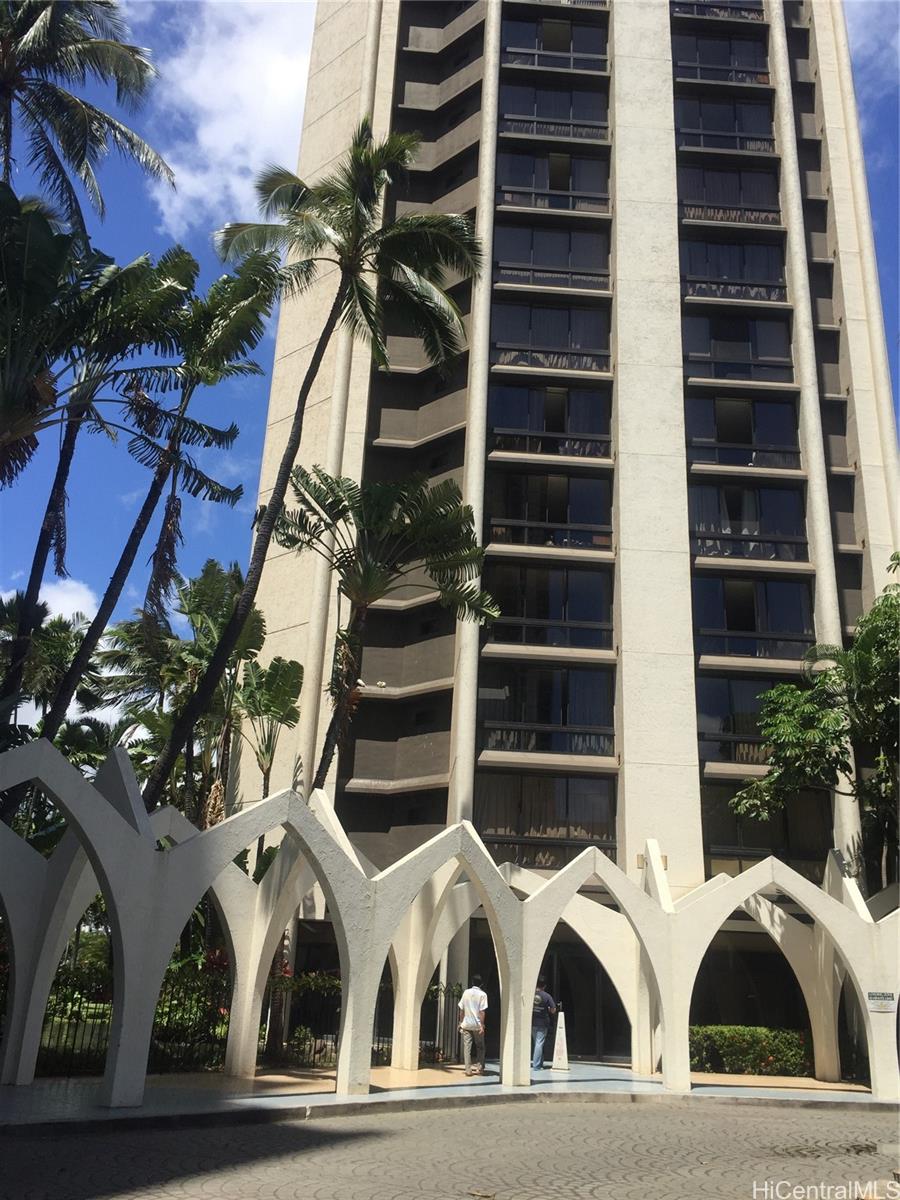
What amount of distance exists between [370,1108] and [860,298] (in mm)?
32098

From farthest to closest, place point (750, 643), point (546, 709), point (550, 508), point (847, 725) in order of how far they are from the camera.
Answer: point (550, 508), point (750, 643), point (546, 709), point (847, 725)

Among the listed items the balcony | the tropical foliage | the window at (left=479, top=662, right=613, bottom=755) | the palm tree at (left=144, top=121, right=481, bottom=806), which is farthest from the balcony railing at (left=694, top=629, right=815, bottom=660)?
the balcony

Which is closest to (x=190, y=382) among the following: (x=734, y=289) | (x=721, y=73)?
(x=734, y=289)

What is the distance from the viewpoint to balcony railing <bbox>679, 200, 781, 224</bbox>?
119 feet

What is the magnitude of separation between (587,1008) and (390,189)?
→ 29.3 meters

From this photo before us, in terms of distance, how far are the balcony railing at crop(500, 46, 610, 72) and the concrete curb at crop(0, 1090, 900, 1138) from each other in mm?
35448

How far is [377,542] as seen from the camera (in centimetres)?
2272

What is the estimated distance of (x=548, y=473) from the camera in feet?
108

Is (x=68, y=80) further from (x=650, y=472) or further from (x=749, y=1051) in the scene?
(x=749, y=1051)

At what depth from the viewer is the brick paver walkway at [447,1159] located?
899 cm

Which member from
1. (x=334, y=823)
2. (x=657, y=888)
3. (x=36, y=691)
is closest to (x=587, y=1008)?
(x=657, y=888)

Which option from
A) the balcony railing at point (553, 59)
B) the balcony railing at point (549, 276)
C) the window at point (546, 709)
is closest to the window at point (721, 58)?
the balcony railing at point (553, 59)

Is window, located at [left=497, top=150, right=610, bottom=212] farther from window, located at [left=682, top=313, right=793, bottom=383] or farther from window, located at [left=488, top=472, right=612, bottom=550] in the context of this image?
window, located at [left=488, top=472, right=612, bottom=550]

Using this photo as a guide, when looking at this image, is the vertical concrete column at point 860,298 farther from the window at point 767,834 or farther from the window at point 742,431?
the window at point 767,834
